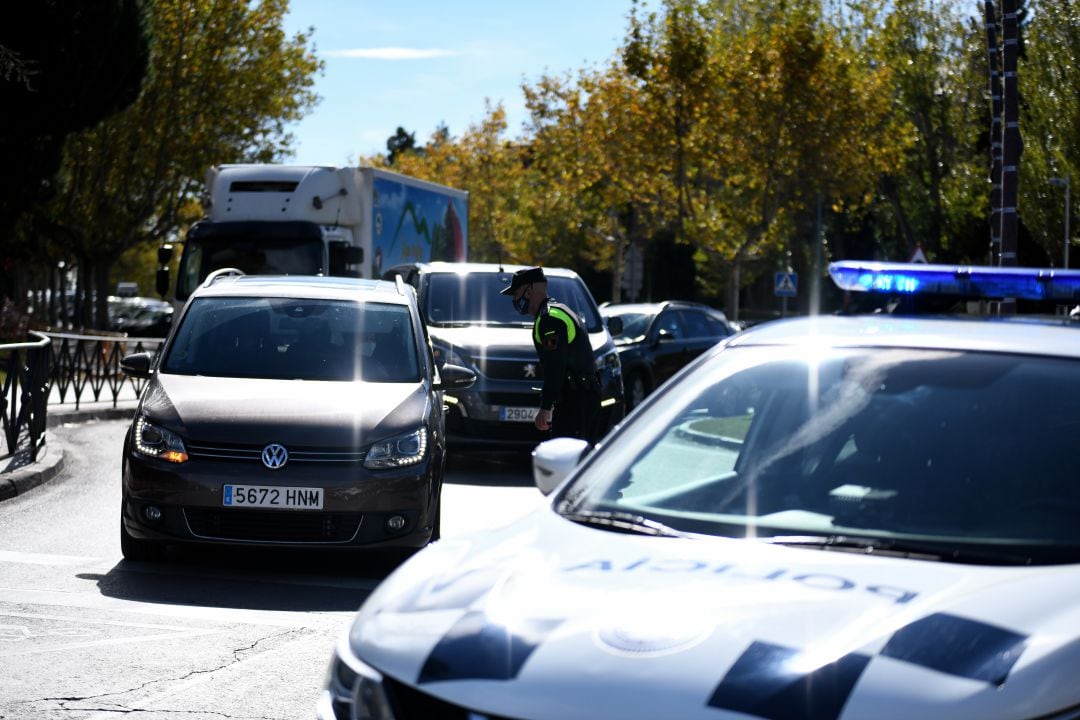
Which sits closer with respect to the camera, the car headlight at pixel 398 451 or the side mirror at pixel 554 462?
the side mirror at pixel 554 462

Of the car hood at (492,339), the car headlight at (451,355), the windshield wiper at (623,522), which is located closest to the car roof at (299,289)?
the car headlight at (451,355)

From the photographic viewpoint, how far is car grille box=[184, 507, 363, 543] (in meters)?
8.78

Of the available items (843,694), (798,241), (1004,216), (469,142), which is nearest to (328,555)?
(843,694)

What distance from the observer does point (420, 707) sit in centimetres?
304

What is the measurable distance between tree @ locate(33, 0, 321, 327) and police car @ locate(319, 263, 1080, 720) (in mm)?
41099

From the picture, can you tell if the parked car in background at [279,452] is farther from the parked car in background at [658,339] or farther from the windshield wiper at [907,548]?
the parked car in background at [658,339]

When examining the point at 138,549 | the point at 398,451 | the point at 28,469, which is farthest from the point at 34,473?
the point at 398,451

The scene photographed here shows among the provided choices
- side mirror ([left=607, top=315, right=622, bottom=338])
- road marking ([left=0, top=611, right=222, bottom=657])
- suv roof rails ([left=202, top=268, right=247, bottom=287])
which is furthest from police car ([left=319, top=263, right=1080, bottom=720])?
side mirror ([left=607, top=315, right=622, bottom=338])

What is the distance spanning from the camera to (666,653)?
2.94m

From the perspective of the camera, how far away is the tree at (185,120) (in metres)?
45.4

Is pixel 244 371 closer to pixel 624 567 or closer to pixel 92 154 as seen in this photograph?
pixel 624 567

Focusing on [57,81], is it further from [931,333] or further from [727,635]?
[727,635]

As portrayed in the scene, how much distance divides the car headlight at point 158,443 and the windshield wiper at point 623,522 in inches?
205

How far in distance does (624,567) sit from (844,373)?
1.14 meters
